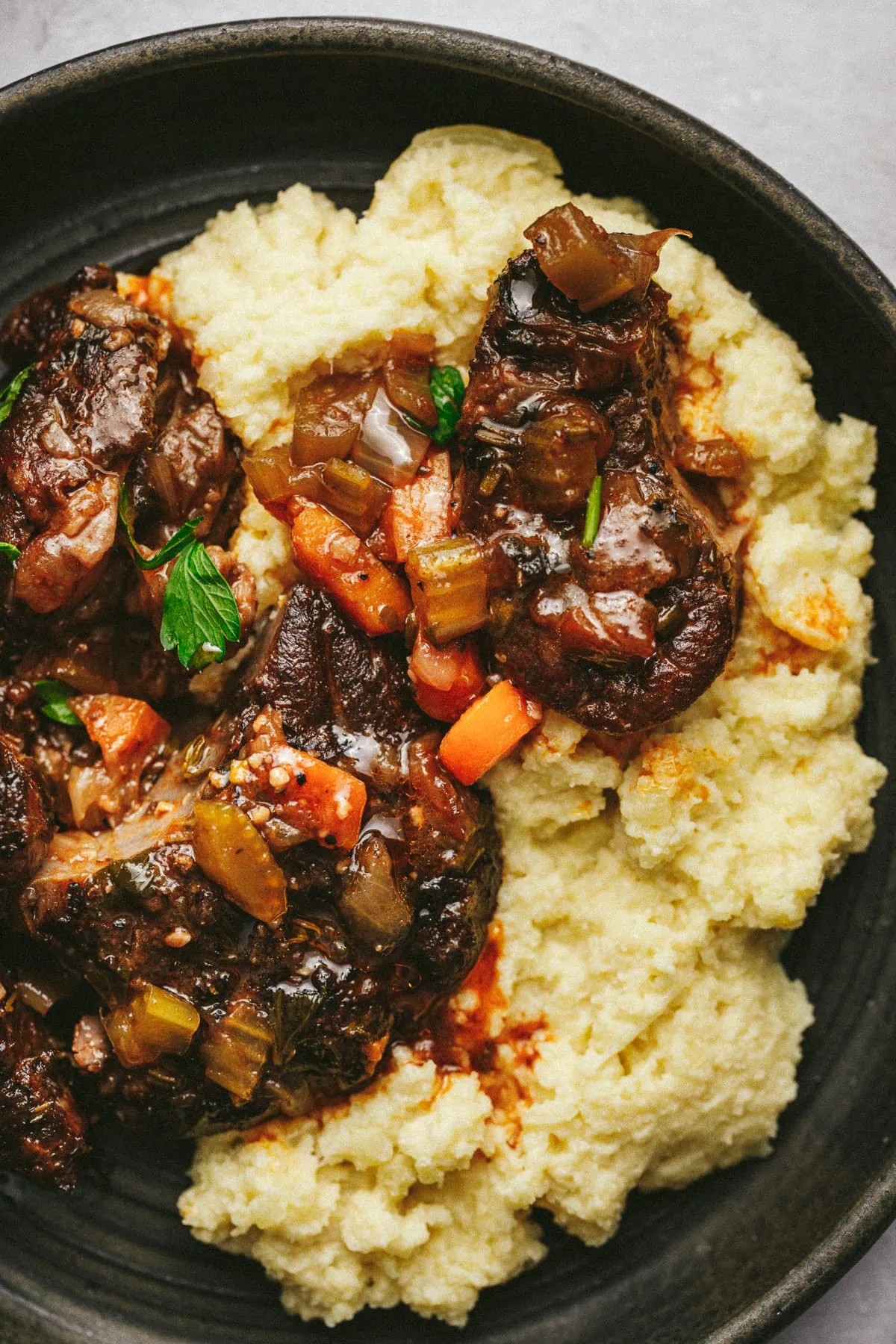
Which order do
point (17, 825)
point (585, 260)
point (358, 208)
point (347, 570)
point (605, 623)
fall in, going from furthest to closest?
point (358, 208), point (347, 570), point (17, 825), point (605, 623), point (585, 260)

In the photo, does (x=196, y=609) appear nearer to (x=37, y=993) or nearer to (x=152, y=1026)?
(x=152, y=1026)

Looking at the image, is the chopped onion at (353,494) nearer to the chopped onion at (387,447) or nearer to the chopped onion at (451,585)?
the chopped onion at (387,447)

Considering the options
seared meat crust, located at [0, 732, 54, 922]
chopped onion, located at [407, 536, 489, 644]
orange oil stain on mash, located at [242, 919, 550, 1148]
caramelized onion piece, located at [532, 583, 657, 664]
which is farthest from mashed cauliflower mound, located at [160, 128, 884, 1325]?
seared meat crust, located at [0, 732, 54, 922]

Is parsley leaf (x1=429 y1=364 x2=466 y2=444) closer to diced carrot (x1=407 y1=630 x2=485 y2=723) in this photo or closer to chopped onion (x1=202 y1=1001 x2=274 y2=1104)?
diced carrot (x1=407 y1=630 x2=485 y2=723)

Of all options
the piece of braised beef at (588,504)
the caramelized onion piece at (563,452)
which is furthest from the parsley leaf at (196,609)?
the caramelized onion piece at (563,452)

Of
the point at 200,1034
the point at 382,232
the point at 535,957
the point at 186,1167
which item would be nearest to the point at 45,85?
the point at 382,232

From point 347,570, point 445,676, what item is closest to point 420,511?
point 347,570

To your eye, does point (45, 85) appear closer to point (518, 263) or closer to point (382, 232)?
point (382, 232)
